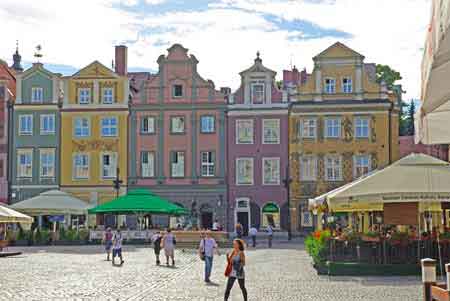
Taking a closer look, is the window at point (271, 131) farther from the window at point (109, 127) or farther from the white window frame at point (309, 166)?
the window at point (109, 127)

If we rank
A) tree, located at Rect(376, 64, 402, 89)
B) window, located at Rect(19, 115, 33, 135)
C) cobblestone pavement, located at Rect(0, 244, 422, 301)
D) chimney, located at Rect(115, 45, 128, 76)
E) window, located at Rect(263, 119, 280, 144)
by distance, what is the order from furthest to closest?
tree, located at Rect(376, 64, 402, 89)
chimney, located at Rect(115, 45, 128, 76)
window, located at Rect(19, 115, 33, 135)
window, located at Rect(263, 119, 280, 144)
cobblestone pavement, located at Rect(0, 244, 422, 301)

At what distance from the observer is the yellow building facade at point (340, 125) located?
58031 mm

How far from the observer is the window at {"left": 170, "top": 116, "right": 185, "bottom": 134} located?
60875mm

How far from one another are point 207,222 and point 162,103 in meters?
8.81

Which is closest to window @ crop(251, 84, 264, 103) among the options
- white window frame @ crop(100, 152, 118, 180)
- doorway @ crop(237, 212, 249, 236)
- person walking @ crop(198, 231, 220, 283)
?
doorway @ crop(237, 212, 249, 236)

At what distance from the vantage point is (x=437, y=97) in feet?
18.8

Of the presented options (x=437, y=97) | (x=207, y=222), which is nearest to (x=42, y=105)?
(x=207, y=222)

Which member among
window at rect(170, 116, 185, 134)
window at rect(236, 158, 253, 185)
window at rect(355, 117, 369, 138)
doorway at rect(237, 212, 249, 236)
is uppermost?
window at rect(170, 116, 185, 134)

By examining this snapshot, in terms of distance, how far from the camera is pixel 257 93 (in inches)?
2349

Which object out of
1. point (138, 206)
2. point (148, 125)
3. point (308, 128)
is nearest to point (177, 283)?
point (138, 206)

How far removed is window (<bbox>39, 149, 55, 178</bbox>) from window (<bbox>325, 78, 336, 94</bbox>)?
19.8m

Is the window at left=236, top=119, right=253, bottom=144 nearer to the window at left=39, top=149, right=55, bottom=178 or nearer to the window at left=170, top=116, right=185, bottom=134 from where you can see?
the window at left=170, top=116, right=185, bottom=134

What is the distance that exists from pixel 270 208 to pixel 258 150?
404cm

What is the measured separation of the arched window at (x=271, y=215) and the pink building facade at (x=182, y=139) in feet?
8.87
